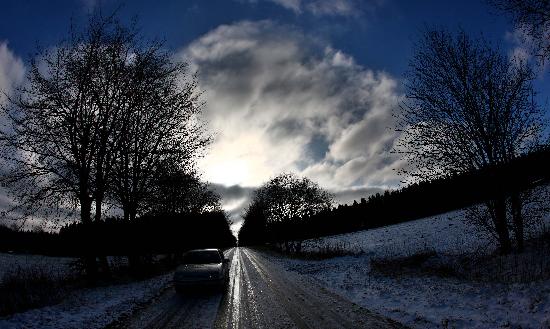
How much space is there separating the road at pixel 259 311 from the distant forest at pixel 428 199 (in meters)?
7.10

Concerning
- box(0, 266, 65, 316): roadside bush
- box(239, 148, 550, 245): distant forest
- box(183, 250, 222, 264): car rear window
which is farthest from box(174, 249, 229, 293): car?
box(239, 148, 550, 245): distant forest

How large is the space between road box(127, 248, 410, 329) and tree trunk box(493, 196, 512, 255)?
840 cm

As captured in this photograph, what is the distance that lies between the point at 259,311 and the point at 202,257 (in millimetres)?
6827

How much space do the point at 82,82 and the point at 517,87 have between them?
19966mm

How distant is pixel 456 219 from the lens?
45625 millimetres

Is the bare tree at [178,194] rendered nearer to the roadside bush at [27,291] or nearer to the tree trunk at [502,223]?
the roadside bush at [27,291]

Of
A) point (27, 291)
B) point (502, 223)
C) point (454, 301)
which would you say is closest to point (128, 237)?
point (27, 291)

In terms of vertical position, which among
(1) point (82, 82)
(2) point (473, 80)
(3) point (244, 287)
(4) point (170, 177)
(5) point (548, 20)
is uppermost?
(1) point (82, 82)

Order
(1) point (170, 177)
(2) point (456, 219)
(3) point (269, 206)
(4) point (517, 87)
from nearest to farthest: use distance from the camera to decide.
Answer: (4) point (517, 87)
(1) point (170, 177)
(2) point (456, 219)
(3) point (269, 206)

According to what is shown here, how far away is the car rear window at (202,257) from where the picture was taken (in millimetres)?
16000

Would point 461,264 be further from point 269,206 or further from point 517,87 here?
point 269,206

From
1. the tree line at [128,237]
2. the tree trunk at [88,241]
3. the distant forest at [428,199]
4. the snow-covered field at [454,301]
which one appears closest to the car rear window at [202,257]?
the tree line at [128,237]

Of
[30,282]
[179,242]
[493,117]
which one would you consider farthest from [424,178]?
[179,242]

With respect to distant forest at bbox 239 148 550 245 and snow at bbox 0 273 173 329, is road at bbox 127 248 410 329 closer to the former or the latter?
snow at bbox 0 273 173 329
